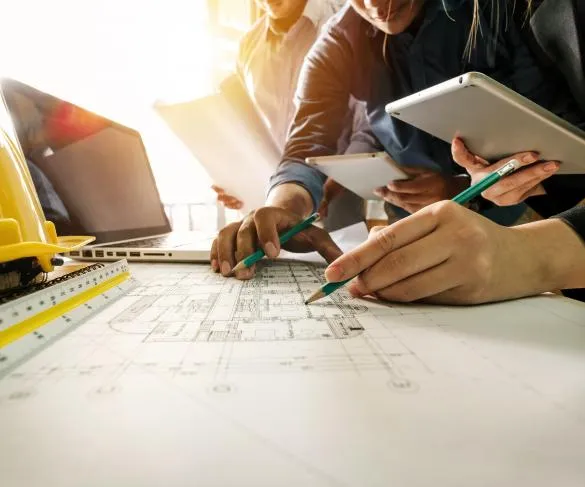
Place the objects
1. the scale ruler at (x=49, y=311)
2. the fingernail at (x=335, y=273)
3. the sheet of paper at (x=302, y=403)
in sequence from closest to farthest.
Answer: the sheet of paper at (x=302, y=403) < the scale ruler at (x=49, y=311) < the fingernail at (x=335, y=273)

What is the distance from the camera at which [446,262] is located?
0.33m

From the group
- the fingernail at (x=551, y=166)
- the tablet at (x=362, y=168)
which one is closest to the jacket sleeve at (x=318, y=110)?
the tablet at (x=362, y=168)

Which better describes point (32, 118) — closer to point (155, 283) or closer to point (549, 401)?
point (155, 283)

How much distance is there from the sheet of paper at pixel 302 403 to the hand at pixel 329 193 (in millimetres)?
913

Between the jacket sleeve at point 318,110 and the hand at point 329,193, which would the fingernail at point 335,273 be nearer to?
the jacket sleeve at point 318,110

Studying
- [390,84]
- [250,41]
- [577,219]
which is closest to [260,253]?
[577,219]

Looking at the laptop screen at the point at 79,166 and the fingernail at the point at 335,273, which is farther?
the laptop screen at the point at 79,166

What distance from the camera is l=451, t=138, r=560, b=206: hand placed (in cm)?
55

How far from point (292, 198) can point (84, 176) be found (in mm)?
437

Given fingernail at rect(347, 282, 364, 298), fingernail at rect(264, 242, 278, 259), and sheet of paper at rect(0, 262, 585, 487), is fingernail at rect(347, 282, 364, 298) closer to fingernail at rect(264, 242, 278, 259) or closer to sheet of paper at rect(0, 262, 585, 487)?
sheet of paper at rect(0, 262, 585, 487)

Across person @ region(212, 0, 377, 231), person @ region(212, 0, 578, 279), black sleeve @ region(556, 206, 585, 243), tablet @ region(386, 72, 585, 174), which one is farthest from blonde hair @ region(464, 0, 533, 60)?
person @ region(212, 0, 377, 231)

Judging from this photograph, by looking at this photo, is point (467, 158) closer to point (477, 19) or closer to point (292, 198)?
point (477, 19)

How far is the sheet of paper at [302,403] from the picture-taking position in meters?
0.13

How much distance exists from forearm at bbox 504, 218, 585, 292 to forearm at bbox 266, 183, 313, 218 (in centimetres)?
49
